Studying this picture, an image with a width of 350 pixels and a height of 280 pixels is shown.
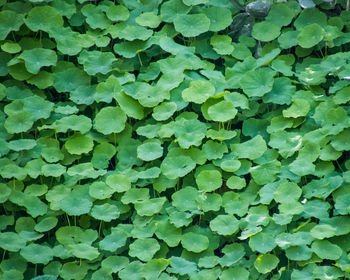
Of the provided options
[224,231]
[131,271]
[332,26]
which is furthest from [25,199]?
[332,26]

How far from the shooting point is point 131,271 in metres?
3.18

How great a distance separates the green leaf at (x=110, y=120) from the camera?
3680 millimetres

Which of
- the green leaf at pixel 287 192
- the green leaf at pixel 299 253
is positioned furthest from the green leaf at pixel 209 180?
the green leaf at pixel 299 253

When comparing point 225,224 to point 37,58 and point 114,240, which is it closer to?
point 114,240

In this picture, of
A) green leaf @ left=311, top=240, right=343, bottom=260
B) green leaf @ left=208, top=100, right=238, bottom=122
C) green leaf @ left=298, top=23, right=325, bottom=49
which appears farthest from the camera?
green leaf @ left=298, top=23, right=325, bottom=49

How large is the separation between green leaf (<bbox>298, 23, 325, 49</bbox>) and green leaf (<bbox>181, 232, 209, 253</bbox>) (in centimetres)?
149

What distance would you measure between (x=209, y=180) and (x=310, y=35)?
1.26 meters

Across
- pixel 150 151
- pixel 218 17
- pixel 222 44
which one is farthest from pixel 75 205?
pixel 218 17

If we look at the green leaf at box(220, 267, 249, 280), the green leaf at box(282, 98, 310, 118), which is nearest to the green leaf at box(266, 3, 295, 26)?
the green leaf at box(282, 98, 310, 118)

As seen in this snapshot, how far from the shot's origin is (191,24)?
4.00 m

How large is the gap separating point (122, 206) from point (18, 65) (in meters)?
1.30

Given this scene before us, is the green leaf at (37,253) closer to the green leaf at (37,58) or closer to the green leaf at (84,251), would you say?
the green leaf at (84,251)

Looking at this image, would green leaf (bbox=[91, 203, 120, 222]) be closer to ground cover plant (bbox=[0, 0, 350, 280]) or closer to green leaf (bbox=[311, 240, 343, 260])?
ground cover plant (bbox=[0, 0, 350, 280])

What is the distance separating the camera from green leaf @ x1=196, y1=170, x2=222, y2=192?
3.40m
